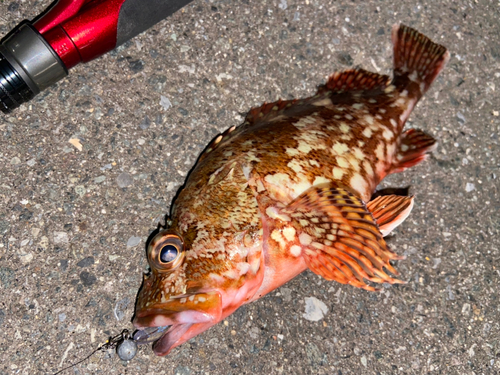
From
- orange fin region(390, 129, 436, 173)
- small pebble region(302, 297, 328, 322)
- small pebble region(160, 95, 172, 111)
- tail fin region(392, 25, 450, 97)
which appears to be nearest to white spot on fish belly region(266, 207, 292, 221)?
small pebble region(302, 297, 328, 322)

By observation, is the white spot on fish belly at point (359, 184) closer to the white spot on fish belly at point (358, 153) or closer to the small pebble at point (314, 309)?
the white spot on fish belly at point (358, 153)

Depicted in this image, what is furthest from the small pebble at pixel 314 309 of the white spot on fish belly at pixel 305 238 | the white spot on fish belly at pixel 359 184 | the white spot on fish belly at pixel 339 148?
the white spot on fish belly at pixel 339 148

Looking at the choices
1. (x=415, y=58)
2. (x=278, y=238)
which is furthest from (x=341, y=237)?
(x=415, y=58)

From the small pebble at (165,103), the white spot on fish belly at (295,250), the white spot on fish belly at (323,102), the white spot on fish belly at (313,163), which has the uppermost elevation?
the small pebble at (165,103)

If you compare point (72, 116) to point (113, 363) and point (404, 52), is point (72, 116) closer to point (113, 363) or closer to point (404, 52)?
point (113, 363)

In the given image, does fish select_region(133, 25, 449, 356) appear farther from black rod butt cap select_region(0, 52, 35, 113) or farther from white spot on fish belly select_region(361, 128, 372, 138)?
black rod butt cap select_region(0, 52, 35, 113)

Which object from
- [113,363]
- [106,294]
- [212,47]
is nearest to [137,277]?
[106,294]
